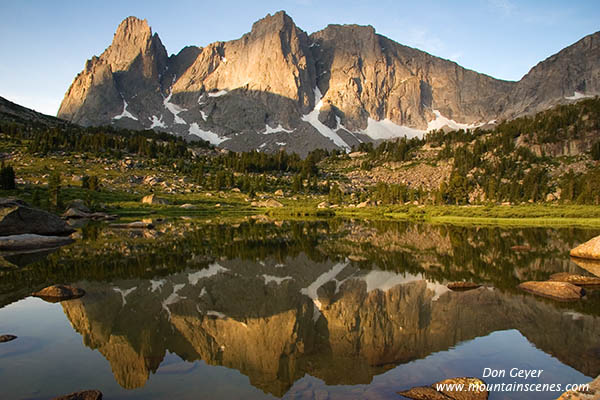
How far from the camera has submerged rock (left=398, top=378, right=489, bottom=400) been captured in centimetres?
805

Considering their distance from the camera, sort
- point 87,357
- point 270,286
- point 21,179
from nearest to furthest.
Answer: point 87,357, point 270,286, point 21,179

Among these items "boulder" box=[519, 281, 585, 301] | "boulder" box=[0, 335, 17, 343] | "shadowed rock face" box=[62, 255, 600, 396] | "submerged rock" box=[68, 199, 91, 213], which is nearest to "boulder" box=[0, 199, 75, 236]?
"submerged rock" box=[68, 199, 91, 213]

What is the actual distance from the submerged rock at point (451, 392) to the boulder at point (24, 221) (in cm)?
3886

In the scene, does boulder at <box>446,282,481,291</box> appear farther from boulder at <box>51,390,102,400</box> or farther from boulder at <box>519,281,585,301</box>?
boulder at <box>51,390,102,400</box>

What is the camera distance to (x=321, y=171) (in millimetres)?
159625

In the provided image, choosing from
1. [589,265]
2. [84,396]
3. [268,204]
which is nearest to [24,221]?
[84,396]

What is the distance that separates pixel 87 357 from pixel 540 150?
16217 cm

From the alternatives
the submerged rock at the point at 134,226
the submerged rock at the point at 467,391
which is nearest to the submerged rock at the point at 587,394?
the submerged rock at the point at 467,391

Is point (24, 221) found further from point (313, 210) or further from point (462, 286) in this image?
point (313, 210)

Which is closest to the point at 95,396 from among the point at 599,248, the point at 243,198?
the point at 599,248

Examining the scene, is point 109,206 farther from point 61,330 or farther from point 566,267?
point 566,267

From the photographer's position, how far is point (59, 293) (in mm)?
16016

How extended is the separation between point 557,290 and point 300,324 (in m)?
11.6

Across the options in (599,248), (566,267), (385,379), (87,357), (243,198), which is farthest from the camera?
(243,198)
